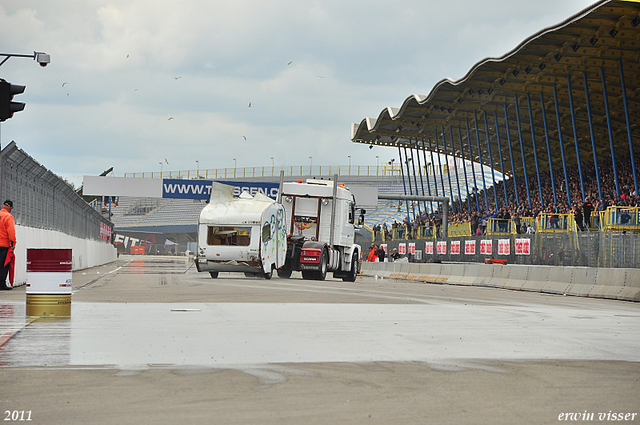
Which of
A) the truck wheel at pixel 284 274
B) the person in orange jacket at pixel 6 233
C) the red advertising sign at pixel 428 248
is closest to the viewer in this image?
the person in orange jacket at pixel 6 233

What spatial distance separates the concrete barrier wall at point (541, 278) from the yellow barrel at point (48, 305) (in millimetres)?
14865

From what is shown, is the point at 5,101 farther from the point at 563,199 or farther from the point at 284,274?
the point at 563,199

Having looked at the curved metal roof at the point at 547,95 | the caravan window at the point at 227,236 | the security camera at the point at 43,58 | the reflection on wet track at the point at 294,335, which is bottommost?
the reflection on wet track at the point at 294,335

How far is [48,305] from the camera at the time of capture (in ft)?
37.0

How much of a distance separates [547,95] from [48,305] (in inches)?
1735

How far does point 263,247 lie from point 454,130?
131ft

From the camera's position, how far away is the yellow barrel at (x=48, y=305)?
441 inches

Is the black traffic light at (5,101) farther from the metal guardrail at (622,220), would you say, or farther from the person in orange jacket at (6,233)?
the metal guardrail at (622,220)

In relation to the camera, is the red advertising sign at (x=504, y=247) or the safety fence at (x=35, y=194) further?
the red advertising sign at (x=504, y=247)

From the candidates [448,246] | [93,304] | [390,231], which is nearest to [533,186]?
[390,231]

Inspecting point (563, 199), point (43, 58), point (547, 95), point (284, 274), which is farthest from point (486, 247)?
point (43, 58)

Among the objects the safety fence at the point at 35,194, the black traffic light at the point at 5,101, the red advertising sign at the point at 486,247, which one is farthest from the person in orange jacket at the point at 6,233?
the red advertising sign at the point at 486,247

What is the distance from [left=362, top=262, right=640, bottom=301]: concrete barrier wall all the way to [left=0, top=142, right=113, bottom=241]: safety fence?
50.8 feet

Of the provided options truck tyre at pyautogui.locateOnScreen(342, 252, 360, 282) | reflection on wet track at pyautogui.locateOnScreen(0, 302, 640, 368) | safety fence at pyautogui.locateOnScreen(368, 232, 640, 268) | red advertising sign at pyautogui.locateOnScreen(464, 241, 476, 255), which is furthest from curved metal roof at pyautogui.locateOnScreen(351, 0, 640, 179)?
reflection on wet track at pyautogui.locateOnScreen(0, 302, 640, 368)
